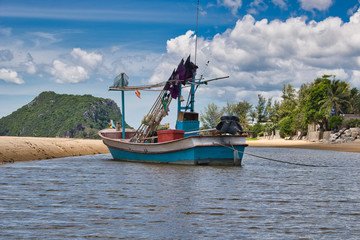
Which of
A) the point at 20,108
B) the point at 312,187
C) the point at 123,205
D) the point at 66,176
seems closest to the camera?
the point at 123,205

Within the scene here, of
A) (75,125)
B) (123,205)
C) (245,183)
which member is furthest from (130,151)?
(75,125)

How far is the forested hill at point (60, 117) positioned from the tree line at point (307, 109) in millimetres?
58404

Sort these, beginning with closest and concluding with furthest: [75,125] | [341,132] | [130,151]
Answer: [130,151] → [341,132] → [75,125]

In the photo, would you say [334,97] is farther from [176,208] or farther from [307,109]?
[176,208]

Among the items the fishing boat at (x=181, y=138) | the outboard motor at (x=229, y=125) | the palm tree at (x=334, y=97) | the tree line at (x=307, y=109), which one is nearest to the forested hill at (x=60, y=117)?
the tree line at (x=307, y=109)

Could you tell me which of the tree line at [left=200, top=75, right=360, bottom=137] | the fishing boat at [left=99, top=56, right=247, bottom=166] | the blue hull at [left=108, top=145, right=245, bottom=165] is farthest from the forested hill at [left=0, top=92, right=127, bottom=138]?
the blue hull at [left=108, top=145, right=245, bottom=165]

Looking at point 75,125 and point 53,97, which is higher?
point 53,97

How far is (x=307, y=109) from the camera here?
218 feet

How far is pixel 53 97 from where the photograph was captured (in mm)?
183250

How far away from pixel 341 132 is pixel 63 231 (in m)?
59.0

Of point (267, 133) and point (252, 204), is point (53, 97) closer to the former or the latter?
point (267, 133)

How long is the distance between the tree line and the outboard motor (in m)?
43.5

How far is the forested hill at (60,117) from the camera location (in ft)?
497

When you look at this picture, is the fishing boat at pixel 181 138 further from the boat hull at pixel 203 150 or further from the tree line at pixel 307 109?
the tree line at pixel 307 109
